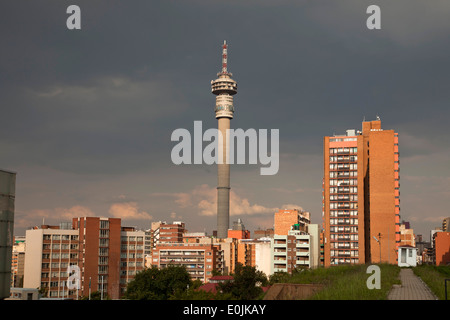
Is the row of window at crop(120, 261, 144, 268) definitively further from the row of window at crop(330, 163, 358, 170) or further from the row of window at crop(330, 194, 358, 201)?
the row of window at crop(330, 163, 358, 170)

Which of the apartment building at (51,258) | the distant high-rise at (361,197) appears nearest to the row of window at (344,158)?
the distant high-rise at (361,197)

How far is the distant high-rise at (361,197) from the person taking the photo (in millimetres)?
148750

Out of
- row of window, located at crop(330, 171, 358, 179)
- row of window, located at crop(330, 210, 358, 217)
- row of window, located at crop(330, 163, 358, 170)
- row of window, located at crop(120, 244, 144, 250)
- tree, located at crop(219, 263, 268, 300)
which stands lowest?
tree, located at crop(219, 263, 268, 300)

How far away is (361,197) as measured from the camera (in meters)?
168

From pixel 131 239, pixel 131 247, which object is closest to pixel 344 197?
pixel 131 239

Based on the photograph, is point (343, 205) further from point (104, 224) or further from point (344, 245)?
point (104, 224)

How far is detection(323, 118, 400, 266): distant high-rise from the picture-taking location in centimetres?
14875

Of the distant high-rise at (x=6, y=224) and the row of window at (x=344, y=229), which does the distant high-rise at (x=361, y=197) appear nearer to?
the row of window at (x=344, y=229)

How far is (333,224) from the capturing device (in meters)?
169

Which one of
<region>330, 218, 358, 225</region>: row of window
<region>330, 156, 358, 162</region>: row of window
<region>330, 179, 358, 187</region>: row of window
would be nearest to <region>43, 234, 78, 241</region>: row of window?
<region>330, 218, 358, 225</region>: row of window

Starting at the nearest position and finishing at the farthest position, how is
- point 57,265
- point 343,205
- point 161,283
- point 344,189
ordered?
point 161,283, point 57,265, point 343,205, point 344,189
